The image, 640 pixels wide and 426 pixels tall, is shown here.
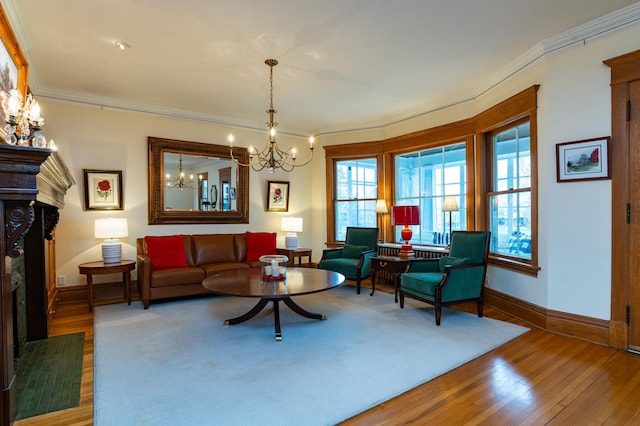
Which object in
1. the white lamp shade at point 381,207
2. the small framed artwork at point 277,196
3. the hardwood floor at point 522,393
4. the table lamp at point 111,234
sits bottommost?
the hardwood floor at point 522,393

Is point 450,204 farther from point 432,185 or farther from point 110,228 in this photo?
point 110,228

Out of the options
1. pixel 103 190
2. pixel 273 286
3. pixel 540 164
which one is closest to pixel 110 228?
pixel 103 190

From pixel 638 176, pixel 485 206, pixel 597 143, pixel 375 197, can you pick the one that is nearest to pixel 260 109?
pixel 375 197

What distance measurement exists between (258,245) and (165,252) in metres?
1.37

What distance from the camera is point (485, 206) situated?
434cm

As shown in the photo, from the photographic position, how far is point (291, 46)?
10.8ft

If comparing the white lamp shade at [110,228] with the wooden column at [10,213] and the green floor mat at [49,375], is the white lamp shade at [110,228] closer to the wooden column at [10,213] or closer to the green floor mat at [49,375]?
the green floor mat at [49,375]

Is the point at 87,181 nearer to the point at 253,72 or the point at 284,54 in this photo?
the point at 253,72

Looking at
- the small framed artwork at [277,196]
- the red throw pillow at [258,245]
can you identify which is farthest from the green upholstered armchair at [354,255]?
the small framed artwork at [277,196]

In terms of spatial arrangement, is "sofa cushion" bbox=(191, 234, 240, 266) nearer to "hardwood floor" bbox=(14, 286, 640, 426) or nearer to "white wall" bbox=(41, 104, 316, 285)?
"white wall" bbox=(41, 104, 316, 285)

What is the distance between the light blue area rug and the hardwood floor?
0.10 m

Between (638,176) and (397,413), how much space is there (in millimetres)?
2689

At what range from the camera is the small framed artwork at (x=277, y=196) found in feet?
19.8

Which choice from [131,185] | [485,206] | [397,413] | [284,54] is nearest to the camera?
[397,413]
